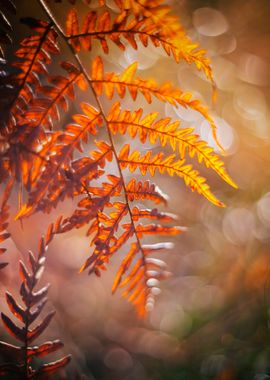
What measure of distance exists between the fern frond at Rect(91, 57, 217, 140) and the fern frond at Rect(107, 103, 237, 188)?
0.03 meters

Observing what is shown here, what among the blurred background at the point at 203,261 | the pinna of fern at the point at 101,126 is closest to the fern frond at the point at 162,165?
the pinna of fern at the point at 101,126

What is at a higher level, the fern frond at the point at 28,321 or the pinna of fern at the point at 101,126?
the pinna of fern at the point at 101,126

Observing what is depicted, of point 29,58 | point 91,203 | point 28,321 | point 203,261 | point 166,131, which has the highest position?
point 29,58

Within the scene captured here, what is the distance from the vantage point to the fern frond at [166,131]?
1.86 feet

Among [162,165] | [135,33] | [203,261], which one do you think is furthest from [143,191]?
[203,261]

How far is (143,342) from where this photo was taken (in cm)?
278

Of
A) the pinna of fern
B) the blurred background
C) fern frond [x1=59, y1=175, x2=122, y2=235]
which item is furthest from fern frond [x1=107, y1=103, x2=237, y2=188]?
the blurred background

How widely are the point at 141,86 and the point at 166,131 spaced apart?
3.6 inches

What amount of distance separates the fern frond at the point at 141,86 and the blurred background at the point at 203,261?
0.79m

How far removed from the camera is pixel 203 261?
134 inches

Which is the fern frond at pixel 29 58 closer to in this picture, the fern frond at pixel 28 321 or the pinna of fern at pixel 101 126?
the pinna of fern at pixel 101 126

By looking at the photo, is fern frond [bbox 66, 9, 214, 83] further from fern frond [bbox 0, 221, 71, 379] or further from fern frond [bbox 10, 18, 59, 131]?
fern frond [bbox 0, 221, 71, 379]

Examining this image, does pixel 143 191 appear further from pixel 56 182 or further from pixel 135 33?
pixel 135 33

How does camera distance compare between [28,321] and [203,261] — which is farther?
[203,261]
